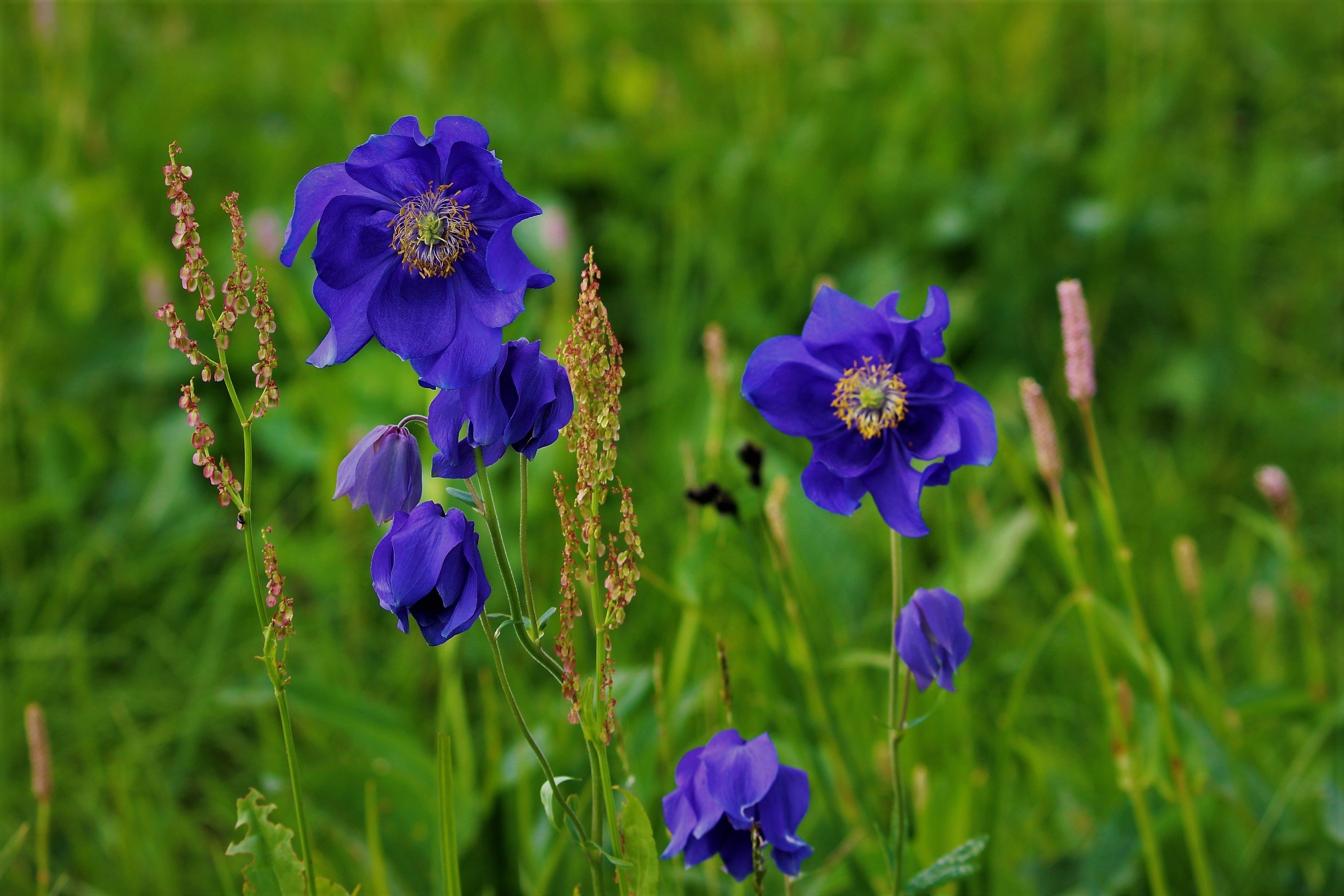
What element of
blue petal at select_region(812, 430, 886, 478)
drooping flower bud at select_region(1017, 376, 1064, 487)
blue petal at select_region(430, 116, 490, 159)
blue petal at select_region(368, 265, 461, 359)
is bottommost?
drooping flower bud at select_region(1017, 376, 1064, 487)

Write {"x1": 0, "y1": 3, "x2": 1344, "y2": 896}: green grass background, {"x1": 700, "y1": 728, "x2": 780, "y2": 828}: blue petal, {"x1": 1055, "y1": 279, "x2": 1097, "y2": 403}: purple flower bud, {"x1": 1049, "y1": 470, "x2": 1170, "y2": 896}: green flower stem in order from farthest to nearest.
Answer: {"x1": 0, "y1": 3, "x2": 1344, "y2": 896}: green grass background, {"x1": 1049, "y1": 470, "x2": 1170, "y2": 896}: green flower stem, {"x1": 1055, "y1": 279, "x2": 1097, "y2": 403}: purple flower bud, {"x1": 700, "y1": 728, "x2": 780, "y2": 828}: blue petal

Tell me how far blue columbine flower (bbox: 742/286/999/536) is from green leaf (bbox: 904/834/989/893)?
0.28 meters

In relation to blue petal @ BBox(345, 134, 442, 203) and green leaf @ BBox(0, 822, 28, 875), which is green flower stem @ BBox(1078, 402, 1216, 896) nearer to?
blue petal @ BBox(345, 134, 442, 203)

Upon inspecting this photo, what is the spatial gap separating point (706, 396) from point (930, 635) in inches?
51.9

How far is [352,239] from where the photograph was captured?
2.59 feet

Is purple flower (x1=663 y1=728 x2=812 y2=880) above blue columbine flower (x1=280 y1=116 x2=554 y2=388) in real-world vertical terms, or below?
below

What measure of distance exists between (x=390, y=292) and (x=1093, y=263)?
226 centimetres

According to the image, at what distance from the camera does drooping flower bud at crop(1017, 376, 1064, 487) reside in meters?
1.07

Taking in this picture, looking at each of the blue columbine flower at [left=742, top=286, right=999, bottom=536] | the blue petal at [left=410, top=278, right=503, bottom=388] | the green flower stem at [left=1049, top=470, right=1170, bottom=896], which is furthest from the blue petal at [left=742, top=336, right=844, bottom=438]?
the green flower stem at [left=1049, top=470, right=1170, bottom=896]

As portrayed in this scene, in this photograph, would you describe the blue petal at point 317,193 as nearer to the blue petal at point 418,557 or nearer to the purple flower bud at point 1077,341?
the blue petal at point 418,557

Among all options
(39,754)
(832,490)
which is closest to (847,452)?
(832,490)

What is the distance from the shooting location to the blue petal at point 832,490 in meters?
0.87

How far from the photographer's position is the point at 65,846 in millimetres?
1620

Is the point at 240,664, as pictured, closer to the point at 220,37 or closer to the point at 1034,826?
the point at 1034,826
